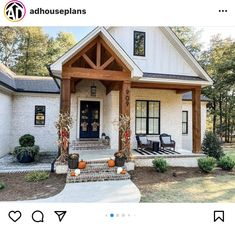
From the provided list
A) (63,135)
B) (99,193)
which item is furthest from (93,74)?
(99,193)

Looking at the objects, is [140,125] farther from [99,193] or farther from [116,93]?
[99,193]

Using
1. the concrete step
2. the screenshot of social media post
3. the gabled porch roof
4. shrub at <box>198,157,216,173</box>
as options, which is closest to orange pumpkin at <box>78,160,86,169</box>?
the screenshot of social media post

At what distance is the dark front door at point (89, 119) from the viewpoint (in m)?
8.37

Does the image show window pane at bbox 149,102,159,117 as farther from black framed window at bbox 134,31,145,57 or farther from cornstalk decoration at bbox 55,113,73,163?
cornstalk decoration at bbox 55,113,73,163

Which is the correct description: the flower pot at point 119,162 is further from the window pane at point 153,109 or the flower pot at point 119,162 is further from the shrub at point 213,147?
the shrub at point 213,147

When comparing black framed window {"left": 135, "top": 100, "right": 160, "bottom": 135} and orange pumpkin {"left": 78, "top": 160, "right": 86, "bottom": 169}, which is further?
black framed window {"left": 135, "top": 100, "right": 160, "bottom": 135}

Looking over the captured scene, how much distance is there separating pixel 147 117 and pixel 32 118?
4809 millimetres

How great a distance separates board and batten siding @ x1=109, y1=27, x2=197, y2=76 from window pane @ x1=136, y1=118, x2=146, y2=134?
1.98m

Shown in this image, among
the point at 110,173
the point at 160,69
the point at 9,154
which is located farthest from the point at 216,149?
the point at 9,154

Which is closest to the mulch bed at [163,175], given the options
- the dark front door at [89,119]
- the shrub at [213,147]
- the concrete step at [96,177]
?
the concrete step at [96,177]
